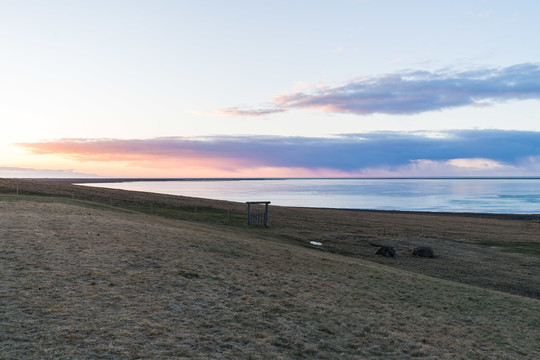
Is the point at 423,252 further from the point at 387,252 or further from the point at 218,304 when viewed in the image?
the point at 218,304

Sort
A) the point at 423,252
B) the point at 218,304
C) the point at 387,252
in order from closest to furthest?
the point at 218,304 < the point at 387,252 < the point at 423,252

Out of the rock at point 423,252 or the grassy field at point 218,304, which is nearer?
the grassy field at point 218,304

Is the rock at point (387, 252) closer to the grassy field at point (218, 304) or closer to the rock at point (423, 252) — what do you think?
the rock at point (423, 252)

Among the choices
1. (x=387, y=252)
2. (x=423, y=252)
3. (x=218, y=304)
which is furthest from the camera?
(x=423, y=252)

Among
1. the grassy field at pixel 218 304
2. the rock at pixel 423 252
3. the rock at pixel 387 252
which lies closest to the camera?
the grassy field at pixel 218 304

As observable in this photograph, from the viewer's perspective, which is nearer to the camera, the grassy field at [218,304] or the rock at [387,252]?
the grassy field at [218,304]

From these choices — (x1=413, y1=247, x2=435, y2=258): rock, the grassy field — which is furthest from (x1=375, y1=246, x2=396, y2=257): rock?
the grassy field

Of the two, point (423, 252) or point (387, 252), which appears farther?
point (423, 252)

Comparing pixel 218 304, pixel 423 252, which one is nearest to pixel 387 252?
pixel 423 252

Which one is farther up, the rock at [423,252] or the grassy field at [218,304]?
the grassy field at [218,304]

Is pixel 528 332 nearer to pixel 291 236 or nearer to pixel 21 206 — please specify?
pixel 291 236

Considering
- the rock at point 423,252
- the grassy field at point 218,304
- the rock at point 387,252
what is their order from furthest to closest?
Answer: 1. the rock at point 423,252
2. the rock at point 387,252
3. the grassy field at point 218,304

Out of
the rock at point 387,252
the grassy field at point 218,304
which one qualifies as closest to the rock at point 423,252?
the rock at point 387,252

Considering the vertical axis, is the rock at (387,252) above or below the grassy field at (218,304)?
below
